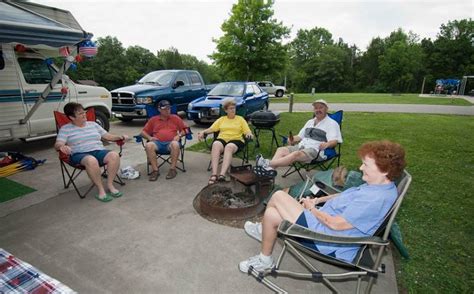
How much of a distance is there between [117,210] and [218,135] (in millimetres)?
1858

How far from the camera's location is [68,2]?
656 centimetres

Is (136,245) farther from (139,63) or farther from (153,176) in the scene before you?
(139,63)

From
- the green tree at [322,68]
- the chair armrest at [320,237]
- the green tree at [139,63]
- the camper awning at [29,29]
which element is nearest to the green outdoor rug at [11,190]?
the camper awning at [29,29]

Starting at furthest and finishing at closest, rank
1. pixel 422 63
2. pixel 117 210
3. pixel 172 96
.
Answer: pixel 422 63 → pixel 172 96 → pixel 117 210

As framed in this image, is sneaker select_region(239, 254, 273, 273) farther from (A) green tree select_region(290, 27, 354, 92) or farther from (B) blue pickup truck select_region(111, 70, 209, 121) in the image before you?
(A) green tree select_region(290, 27, 354, 92)

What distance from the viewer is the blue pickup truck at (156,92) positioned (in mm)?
7746

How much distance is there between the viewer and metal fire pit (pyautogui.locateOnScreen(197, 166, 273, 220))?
2.85m

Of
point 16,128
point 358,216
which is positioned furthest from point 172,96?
point 358,216

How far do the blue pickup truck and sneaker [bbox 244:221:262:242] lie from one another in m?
6.09

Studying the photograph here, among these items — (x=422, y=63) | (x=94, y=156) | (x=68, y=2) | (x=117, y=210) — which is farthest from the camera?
(x=422, y=63)

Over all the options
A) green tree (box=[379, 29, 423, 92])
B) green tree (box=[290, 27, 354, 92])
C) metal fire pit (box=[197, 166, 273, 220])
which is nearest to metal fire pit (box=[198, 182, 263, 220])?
metal fire pit (box=[197, 166, 273, 220])

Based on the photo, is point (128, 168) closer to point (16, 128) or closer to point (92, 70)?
point (16, 128)

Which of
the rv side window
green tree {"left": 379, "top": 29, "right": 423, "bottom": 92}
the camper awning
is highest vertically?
green tree {"left": 379, "top": 29, "right": 423, "bottom": 92}

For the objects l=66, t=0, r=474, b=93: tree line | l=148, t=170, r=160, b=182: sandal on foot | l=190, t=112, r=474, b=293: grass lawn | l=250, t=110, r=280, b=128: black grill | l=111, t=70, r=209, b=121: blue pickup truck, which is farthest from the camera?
l=66, t=0, r=474, b=93: tree line
